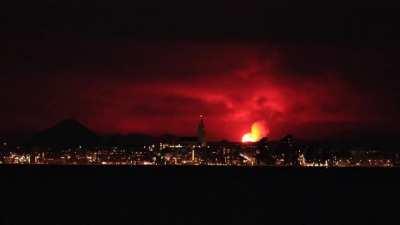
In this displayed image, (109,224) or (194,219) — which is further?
(194,219)

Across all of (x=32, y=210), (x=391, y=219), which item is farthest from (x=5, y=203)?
(x=391, y=219)

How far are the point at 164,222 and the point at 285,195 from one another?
4548cm

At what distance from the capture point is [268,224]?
7406 cm

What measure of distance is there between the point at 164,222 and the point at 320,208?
2444 cm

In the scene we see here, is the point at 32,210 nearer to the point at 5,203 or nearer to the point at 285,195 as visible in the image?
the point at 5,203

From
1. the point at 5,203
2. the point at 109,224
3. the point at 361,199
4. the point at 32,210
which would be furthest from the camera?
the point at 361,199

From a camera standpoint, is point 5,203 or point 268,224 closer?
point 268,224

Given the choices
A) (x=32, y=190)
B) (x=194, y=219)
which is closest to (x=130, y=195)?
(x=32, y=190)

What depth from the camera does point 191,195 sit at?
11250 cm

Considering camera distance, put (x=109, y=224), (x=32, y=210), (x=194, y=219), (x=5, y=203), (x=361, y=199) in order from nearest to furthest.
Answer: (x=109, y=224)
(x=194, y=219)
(x=32, y=210)
(x=5, y=203)
(x=361, y=199)

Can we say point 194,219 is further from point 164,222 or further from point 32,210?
point 32,210

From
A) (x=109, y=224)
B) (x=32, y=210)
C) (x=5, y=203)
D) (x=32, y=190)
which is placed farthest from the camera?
(x=32, y=190)

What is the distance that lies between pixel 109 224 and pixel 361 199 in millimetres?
45290

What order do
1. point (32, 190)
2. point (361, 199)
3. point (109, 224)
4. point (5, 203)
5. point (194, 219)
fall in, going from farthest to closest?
1. point (32, 190)
2. point (361, 199)
3. point (5, 203)
4. point (194, 219)
5. point (109, 224)
